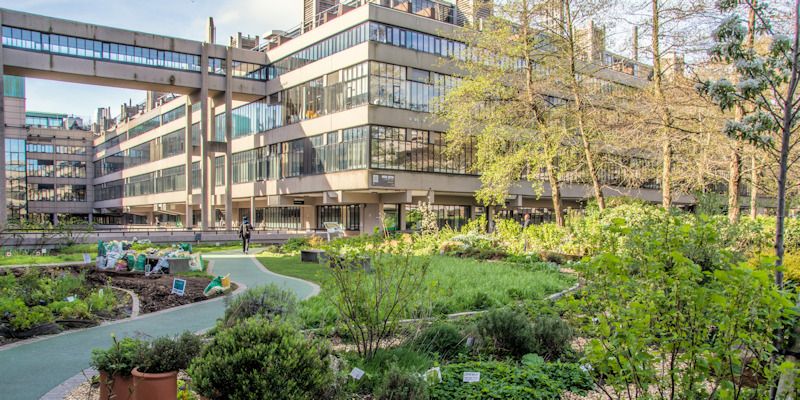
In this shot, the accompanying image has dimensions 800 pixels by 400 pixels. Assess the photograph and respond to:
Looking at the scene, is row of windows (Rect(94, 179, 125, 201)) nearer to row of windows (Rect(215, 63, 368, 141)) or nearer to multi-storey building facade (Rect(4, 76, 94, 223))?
multi-storey building facade (Rect(4, 76, 94, 223))

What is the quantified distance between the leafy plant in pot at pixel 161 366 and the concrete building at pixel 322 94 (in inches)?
1152

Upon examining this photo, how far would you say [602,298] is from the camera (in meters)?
4.31

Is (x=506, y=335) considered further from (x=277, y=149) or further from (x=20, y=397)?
(x=277, y=149)

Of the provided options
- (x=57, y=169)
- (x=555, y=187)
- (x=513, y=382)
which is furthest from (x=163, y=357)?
(x=57, y=169)

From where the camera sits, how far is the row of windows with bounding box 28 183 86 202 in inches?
3780

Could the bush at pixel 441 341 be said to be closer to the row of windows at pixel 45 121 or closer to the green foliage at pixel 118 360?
the green foliage at pixel 118 360

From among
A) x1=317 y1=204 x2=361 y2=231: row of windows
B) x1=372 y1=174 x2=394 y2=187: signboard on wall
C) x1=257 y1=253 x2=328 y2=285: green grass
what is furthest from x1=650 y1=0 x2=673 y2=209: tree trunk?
x1=317 y1=204 x2=361 y2=231: row of windows

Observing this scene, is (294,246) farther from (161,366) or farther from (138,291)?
(161,366)

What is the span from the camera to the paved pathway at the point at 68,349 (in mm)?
6102

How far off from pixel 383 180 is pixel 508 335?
33.1 metres

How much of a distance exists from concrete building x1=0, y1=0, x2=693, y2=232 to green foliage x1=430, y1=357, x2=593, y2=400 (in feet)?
89.8

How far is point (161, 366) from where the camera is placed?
16.4ft

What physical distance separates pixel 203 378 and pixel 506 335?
3.83 metres

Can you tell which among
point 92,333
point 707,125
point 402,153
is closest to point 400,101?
point 402,153
